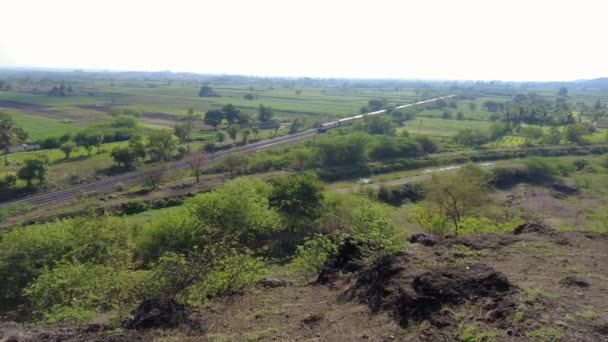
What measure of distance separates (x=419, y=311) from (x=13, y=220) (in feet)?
156

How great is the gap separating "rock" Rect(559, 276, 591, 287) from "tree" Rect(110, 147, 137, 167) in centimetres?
6551

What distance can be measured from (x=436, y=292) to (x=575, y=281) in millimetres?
6303

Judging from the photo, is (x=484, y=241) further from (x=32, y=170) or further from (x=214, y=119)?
(x=214, y=119)

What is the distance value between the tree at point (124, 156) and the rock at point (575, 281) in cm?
6551

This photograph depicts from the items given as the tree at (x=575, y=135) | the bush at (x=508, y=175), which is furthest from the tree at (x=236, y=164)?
the tree at (x=575, y=135)

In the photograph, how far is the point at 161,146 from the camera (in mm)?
71938

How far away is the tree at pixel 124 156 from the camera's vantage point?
224ft

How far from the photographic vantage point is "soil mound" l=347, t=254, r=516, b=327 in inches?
606

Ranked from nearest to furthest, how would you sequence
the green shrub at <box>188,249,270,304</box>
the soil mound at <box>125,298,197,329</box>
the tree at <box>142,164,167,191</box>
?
the soil mound at <box>125,298,197,329</box> → the green shrub at <box>188,249,270,304</box> → the tree at <box>142,164,167,191</box>

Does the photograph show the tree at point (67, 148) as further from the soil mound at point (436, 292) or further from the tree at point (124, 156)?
the soil mound at point (436, 292)

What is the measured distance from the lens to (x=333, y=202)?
42.1 metres

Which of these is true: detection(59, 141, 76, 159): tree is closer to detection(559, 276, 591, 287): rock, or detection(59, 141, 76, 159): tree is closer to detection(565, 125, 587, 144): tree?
detection(559, 276, 591, 287): rock

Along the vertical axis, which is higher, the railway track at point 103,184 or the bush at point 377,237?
the bush at point 377,237

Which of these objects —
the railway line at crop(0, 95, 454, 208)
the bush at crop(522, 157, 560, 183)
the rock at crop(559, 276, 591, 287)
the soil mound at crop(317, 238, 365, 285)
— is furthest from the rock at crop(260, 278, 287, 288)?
the bush at crop(522, 157, 560, 183)
